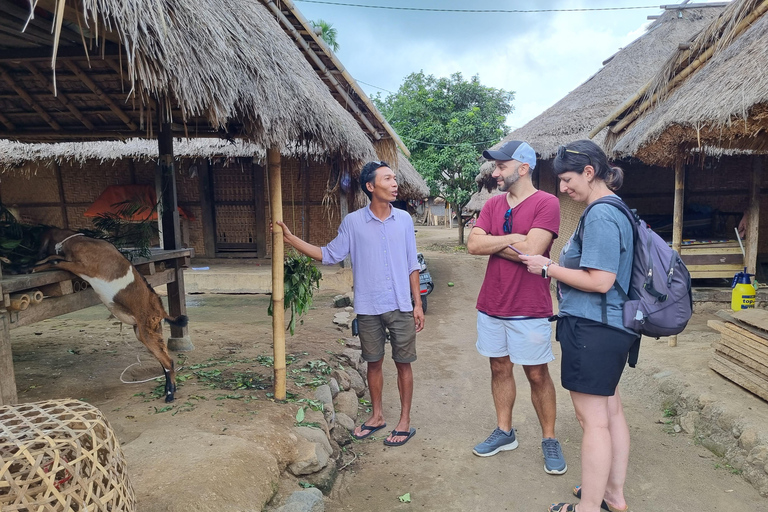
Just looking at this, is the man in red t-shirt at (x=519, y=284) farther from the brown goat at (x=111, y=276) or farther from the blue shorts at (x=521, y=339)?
the brown goat at (x=111, y=276)

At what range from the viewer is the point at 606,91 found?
9555mm

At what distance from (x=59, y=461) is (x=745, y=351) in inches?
180

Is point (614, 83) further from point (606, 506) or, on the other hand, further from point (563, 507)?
point (563, 507)

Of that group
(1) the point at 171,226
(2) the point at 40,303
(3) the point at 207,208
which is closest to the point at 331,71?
(1) the point at 171,226

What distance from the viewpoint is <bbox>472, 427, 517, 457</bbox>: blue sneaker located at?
126 inches

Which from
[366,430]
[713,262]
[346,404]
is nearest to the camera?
[366,430]

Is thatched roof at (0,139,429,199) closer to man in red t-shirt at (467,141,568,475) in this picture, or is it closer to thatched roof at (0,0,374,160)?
thatched roof at (0,0,374,160)

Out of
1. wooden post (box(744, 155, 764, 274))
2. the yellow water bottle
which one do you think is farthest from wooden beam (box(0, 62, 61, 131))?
wooden post (box(744, 155, 764, 274))

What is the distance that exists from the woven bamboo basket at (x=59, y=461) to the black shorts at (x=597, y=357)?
191 centimetres

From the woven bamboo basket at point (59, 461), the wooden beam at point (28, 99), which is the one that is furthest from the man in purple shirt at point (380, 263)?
the wooden beam at point (28, 99)

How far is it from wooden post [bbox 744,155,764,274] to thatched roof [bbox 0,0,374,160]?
20.0 feet

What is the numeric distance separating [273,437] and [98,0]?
7.98ft

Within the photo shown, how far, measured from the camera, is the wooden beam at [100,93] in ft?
11.3

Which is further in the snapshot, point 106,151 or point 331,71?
point 106,151
